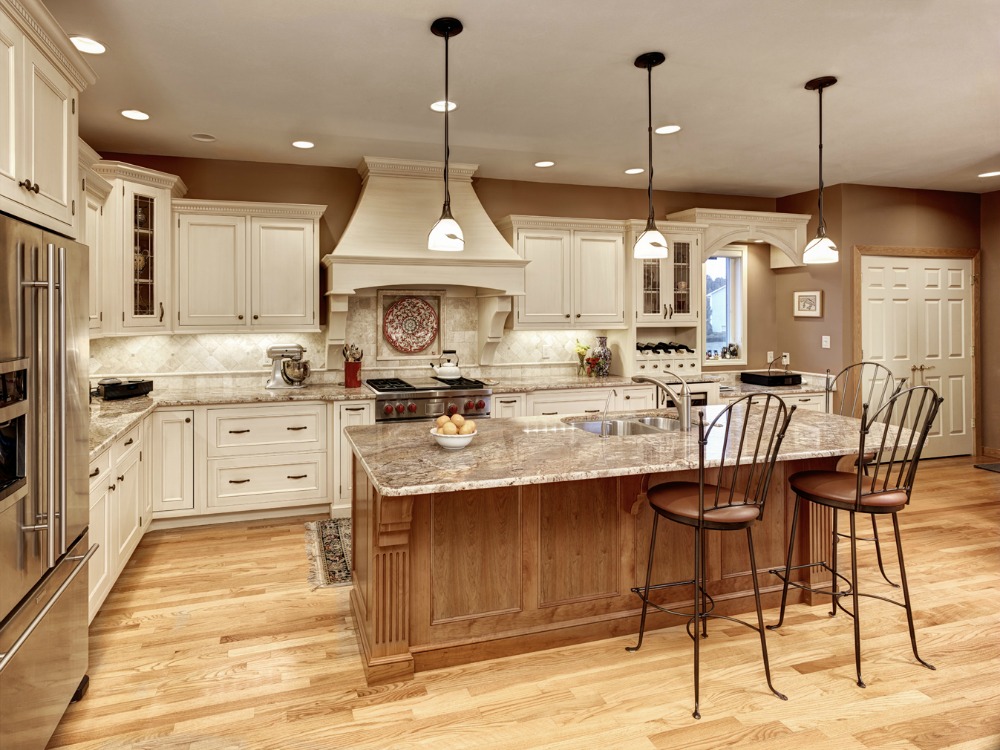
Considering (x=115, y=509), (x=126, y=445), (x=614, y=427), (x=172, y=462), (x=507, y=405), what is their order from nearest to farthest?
(x=115, y=509) < (x=614, y=427) < (x=126, y=445) < (x=172, y=462) < (x=507, y=405)

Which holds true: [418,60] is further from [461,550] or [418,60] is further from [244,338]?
[244,338]

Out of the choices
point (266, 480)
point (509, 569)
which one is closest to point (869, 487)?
point (509, 569)

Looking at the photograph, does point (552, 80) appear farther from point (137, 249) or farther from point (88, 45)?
point (137, 249)

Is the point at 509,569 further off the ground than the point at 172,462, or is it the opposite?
the point at 172,462

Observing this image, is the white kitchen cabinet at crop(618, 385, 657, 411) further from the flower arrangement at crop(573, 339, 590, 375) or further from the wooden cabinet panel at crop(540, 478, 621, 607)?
the wooden cabinet panel at crop(540, 478, 621, 607)

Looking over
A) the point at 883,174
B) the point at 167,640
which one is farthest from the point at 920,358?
the point at 167,640

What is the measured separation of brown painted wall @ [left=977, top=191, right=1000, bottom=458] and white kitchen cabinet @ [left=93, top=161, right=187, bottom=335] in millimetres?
7393

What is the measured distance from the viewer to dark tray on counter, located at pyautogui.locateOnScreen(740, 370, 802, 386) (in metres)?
6.21

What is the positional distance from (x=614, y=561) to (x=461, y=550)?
72 centimetres

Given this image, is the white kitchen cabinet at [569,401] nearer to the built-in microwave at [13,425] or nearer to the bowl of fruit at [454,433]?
the bowl of fruit at [454,433]

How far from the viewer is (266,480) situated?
4.81m

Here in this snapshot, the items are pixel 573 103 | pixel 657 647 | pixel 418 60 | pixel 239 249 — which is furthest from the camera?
pixel 239 249

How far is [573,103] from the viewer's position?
3945mm

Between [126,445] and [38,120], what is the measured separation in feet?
6.46
